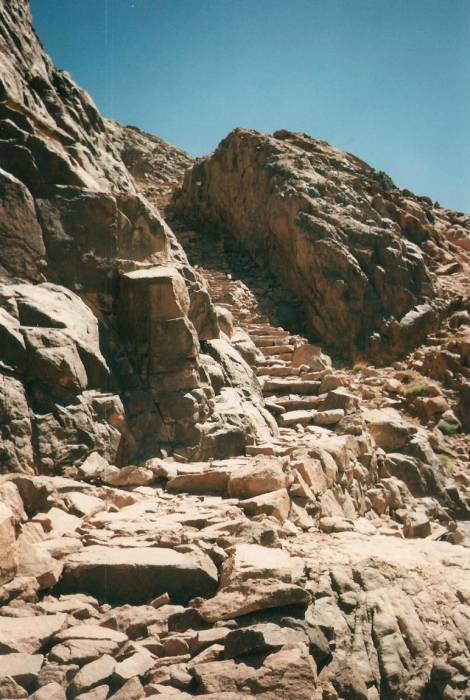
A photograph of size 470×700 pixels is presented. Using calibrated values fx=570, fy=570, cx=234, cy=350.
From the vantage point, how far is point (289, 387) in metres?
12.5

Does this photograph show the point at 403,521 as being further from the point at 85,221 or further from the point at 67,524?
the point at 85,221

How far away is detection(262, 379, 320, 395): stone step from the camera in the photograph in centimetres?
1248

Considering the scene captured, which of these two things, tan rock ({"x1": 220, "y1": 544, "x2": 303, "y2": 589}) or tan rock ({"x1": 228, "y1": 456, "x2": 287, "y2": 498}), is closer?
tan rock ({"x1": 220, "y1": 544, "x2": 303, "y2": 589})

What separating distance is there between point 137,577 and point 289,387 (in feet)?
28.6

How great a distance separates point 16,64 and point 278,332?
10033 millimetres

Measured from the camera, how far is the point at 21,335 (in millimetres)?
6176

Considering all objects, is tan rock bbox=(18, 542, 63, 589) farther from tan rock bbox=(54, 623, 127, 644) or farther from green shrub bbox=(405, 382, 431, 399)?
green shrub bbox=(405, 382, 431, 399)

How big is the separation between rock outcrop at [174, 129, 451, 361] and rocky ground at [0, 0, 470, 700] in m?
1.71

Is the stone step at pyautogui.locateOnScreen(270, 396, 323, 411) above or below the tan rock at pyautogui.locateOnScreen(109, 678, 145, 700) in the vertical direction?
above

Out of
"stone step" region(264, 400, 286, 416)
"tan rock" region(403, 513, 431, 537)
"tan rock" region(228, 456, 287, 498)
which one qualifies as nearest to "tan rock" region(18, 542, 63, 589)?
"tan rock" region(228, 456, 287, 498)

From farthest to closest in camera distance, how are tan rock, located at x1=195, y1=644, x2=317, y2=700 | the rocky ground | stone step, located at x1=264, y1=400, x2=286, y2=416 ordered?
stone step, located at x1=264, y1=400, x2=286, y2=416 → the rocky ground → tan rock, located at x1=195, y1=644, x2=317, y2=700

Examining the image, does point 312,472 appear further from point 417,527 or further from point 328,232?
point 328,232

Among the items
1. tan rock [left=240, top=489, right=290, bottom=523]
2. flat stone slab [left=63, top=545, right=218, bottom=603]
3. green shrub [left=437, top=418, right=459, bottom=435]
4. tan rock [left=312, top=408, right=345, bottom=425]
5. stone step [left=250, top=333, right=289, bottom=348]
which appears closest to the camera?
flat stone slab [left=63, top=545, right=218, bottom=603]

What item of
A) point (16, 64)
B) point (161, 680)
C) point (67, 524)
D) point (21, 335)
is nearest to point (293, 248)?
point (16, 64)
